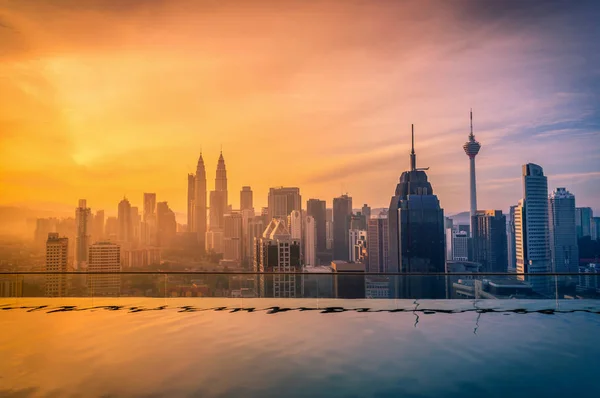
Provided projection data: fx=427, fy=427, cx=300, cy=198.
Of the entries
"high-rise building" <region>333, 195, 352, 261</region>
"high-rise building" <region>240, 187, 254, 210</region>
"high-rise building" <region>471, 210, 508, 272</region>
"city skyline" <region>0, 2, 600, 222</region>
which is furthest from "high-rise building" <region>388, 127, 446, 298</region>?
"city skyline" <region>0, 2, 600, 222</region>

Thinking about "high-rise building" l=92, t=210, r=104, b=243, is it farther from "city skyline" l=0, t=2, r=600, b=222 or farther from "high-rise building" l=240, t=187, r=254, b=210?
"high-rise building" l=240, t=187, r=254, b=210

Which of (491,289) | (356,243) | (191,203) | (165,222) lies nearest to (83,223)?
(165,222)

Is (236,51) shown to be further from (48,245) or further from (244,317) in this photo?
(48,245)

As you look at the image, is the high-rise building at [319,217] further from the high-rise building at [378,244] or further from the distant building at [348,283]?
the distant building at [348,283]

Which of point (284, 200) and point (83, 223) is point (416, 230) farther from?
point (83, 223)

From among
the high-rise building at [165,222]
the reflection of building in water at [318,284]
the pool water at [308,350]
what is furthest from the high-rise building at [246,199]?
the pool water at [308,350]

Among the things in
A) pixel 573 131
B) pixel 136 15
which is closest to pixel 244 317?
pixel 136 15
